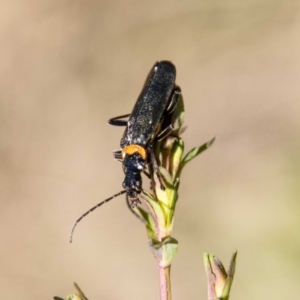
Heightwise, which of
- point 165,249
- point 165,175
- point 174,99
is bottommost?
point 165,249

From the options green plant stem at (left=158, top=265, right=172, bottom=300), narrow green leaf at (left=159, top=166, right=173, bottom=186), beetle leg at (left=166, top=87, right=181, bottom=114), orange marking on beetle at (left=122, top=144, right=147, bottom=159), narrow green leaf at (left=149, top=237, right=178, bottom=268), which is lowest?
green plant stem at (left=158, top=265, right=172, bottom=300)

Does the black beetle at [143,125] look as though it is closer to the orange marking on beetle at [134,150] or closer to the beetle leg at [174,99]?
the orange marking on beetle at [134,150]

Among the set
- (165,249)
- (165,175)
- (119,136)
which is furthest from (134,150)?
(119,136)

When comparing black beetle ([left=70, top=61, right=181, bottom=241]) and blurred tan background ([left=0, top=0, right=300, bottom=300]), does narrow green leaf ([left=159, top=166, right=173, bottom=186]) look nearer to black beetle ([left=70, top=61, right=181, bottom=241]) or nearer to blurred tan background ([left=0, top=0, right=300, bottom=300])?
black beetle ([left=70, top=61, right=181, bottom=241])

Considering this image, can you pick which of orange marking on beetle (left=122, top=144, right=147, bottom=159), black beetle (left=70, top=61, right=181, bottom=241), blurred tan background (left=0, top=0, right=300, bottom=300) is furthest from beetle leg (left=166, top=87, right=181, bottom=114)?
blurred tan background (left=0, top=0, right=300, bottom=300)

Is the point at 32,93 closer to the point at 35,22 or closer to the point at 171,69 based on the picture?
the point at 35,22

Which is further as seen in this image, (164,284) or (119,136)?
(119,136)

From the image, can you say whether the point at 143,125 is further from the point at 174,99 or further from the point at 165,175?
the point at 165,175
